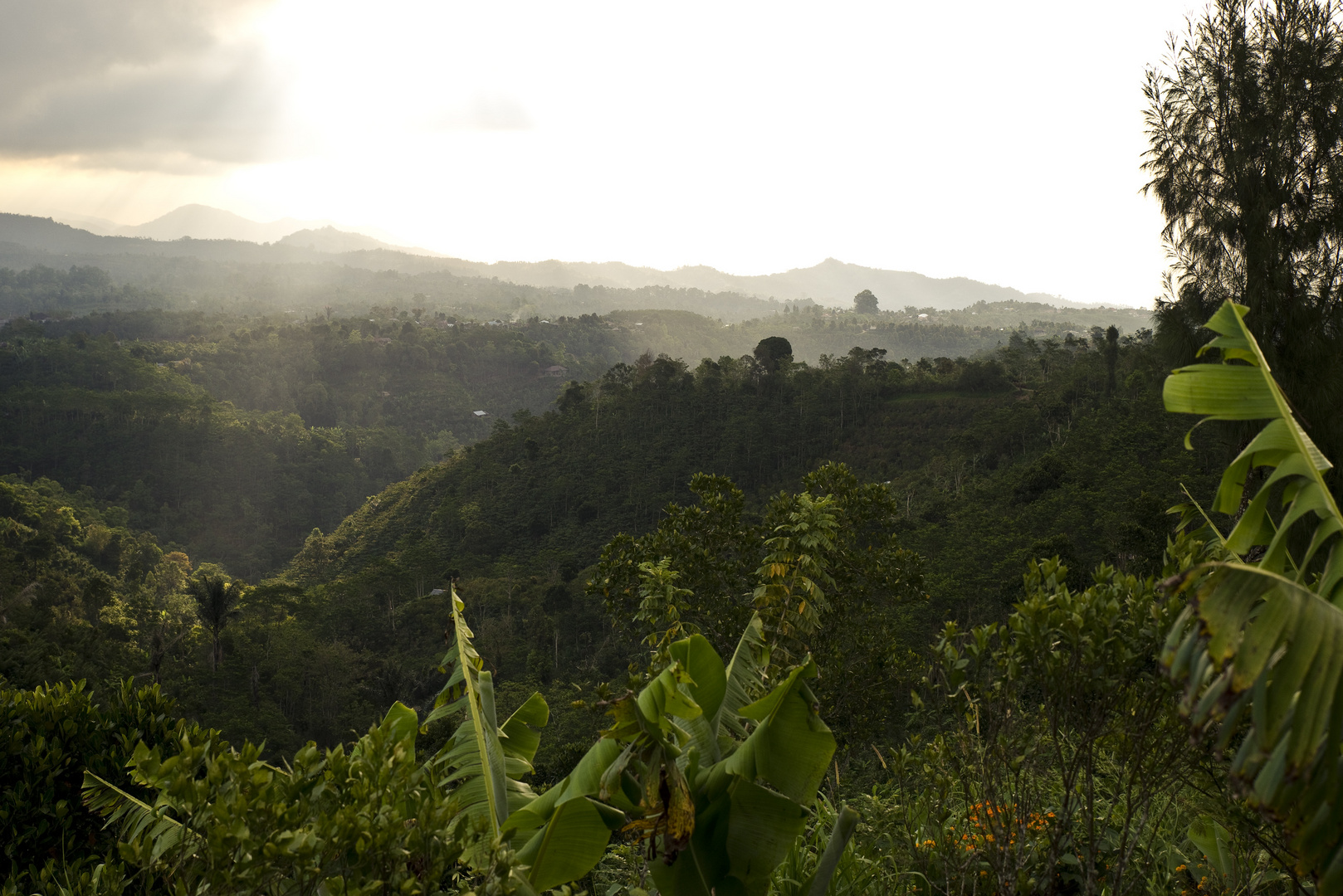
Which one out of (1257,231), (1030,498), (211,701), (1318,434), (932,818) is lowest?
(211,701)

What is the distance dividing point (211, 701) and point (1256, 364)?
2763 cm

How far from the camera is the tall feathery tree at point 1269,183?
8.42 metres

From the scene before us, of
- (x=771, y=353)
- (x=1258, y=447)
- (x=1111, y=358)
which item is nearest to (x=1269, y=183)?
(x=1258, y=447)

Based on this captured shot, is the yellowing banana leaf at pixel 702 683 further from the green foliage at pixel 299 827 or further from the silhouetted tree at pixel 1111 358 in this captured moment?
the silhouetted tree at pixel 1111 358

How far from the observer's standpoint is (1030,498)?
2342cm

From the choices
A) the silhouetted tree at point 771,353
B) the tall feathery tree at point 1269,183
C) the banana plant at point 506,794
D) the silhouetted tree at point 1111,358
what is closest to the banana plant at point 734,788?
the banana plant at point 506,794

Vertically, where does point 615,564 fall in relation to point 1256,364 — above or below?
below

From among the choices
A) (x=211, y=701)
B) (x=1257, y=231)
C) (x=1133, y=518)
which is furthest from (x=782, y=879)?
(x=211, y=701)

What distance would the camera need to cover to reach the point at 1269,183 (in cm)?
875

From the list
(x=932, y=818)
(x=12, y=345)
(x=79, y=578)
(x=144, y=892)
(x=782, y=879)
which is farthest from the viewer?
(x=12, y=345)

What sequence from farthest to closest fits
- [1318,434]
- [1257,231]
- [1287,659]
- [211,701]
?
[211,701] < [1257,231] < [1318,434] < [1287,659]

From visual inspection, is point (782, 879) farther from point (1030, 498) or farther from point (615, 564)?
point (1030, 498)

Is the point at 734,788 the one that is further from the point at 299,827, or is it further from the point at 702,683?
the point at 299,827

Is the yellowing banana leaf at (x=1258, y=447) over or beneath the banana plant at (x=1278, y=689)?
over
